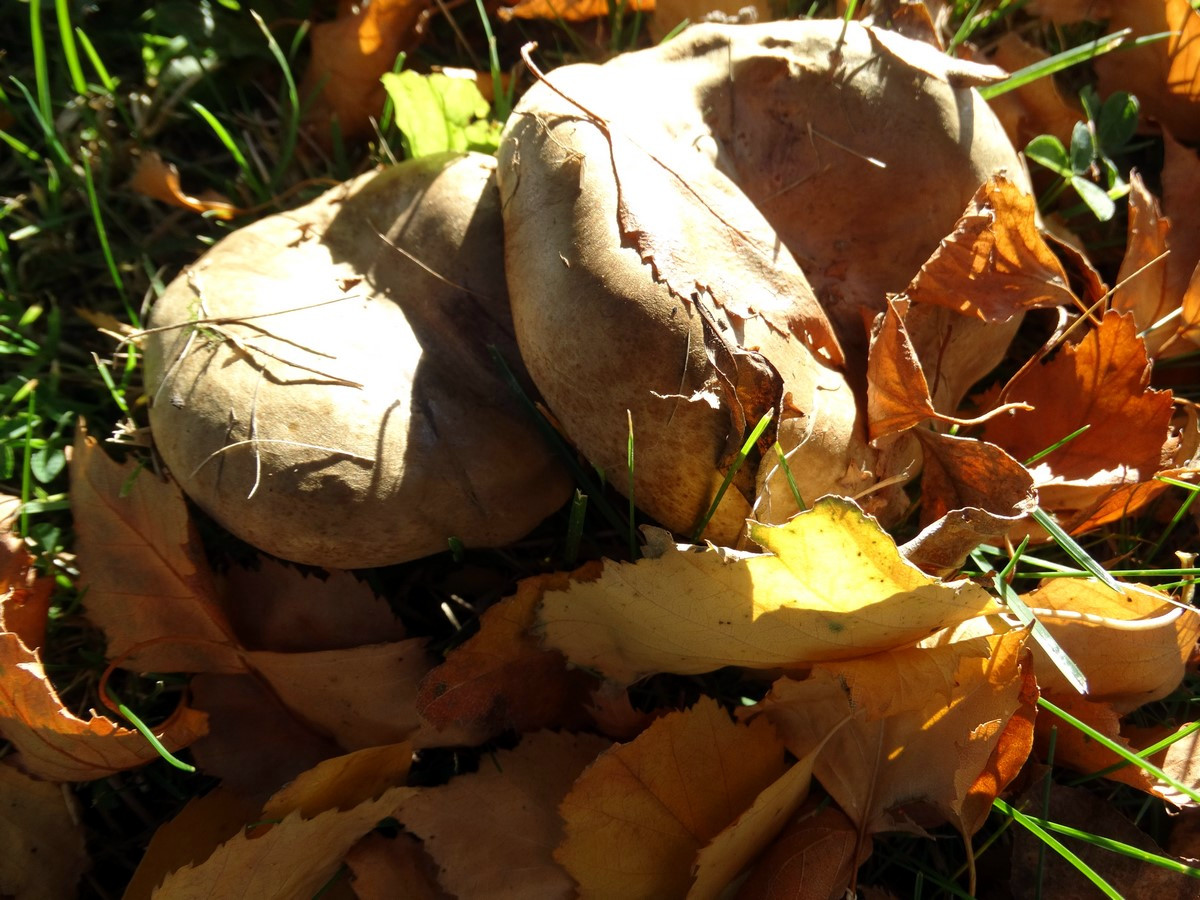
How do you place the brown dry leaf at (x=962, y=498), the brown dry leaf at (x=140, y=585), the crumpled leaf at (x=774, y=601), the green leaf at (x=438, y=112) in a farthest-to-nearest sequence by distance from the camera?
the green leaf at (x=438, y=112), the brown dry leaf at (x=140, y=585), the brown dry leaf at (x=962, y=498), the crumpled leaf at (x=774, y=601)

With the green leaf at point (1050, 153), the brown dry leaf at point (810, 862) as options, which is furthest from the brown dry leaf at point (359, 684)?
the green leaf at point (1050, 153)

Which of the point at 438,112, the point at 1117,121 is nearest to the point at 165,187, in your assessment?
the point at 438,112

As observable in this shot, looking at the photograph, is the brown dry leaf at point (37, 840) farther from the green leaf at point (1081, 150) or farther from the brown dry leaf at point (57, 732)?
the green leaf at point (1081, 150)

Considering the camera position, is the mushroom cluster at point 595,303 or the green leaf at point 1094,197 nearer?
the mushroom cluster at point 595,303

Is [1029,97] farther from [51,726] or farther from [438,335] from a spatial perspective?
[51,726]

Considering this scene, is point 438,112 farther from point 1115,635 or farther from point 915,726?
point 1115,635

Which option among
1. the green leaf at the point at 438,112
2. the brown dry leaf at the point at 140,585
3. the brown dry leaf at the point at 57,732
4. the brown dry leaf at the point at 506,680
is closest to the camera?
the brown dry leaf at the point at 57,732
